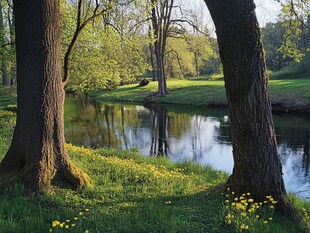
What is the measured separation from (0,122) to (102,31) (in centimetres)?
693

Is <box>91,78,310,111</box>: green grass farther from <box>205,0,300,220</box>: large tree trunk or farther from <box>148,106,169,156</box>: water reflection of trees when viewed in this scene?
<box>205,0,300,220</box>: large tree trunk

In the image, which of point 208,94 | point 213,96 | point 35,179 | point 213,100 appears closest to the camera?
point 35,179

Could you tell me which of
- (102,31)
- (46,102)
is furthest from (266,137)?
(102,31)

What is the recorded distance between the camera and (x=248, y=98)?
17.2 feet

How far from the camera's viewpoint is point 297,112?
24.4 meters

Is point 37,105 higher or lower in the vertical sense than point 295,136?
higher

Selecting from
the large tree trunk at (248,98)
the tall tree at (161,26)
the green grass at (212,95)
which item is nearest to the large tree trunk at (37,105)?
the large tree trunk at (248,98)

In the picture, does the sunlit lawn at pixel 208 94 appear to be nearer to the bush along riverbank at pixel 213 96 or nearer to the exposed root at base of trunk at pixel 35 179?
the bush along riverbank at pixel 213 96

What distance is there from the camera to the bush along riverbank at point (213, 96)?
25547 mm

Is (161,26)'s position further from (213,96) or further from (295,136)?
(295,136)

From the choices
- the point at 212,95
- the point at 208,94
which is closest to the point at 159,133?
the point at 212,95

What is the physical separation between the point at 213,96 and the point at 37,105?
92.3ft

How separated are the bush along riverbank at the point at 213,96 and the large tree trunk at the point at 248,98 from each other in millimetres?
20276

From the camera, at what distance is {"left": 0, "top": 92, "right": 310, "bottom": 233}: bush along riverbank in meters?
4.46
